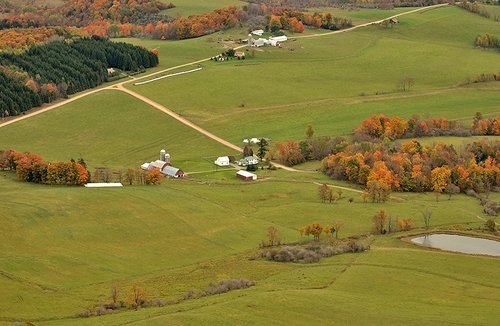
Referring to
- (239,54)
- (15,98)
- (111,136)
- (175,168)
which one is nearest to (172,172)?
(175,168)

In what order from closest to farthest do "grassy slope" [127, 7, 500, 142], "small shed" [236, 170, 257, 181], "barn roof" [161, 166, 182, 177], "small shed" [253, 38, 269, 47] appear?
"small shed" [236, 170, 257, 181], "barn roof" [161, 166, 182, 177], "grassy slope" [127, 7, 500, 142], "small shed" [253, 38, 269, 47]

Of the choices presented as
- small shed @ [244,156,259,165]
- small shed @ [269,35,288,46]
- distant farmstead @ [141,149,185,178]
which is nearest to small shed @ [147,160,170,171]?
distant farmstead @ [141,149,185,178]

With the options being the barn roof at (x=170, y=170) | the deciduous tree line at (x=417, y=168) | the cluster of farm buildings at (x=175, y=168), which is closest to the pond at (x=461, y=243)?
the deciduous tree line at (x=417, y=168)

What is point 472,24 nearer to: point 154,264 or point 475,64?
point 475,64

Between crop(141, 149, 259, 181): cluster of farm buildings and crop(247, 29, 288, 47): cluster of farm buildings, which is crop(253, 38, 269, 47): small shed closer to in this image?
crop(247, 29, 288, 47): cluster of farm buildings

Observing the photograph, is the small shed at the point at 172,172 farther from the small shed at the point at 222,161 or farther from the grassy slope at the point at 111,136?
the small shed at the point at 222,161

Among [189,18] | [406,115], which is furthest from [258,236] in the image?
[189,18]
